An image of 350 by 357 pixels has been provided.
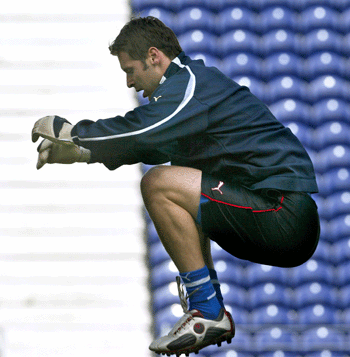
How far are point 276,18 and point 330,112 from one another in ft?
1.58

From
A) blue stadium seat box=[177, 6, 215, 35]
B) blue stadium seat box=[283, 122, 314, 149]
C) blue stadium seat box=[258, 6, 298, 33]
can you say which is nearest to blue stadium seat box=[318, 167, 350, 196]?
blue stadium seat box=[283, 122, 314, 149]

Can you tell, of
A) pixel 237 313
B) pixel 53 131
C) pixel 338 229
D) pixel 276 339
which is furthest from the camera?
pixel 338 229

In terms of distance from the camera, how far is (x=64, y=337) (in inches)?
101

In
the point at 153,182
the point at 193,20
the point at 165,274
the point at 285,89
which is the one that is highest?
the point at 193,20

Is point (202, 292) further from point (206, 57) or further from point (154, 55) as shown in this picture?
point (206, 57)

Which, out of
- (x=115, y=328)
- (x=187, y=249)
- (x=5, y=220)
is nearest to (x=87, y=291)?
(x=115, y=328)

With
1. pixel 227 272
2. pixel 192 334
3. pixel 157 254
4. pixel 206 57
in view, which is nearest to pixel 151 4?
pixel 206 57

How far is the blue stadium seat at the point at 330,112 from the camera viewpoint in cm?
273

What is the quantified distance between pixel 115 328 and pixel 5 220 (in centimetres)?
66

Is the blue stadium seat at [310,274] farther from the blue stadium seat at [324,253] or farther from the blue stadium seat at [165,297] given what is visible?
the blue stadium seat at [165,297]

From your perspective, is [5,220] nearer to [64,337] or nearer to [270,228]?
[64,337]

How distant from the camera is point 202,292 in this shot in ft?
4.13

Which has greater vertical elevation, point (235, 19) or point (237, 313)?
point (235, 19)

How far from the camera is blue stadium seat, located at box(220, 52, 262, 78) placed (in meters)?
2.75
